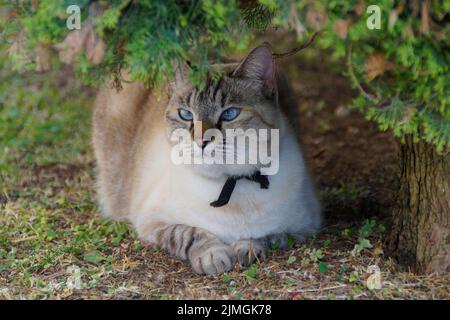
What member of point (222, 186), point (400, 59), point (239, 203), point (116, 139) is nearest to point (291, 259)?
point (239, 203)

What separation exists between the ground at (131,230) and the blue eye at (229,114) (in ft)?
1.71

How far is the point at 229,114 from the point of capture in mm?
3182

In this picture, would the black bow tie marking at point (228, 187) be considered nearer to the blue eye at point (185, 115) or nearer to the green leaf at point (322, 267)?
the blue eye at point (185, 115)

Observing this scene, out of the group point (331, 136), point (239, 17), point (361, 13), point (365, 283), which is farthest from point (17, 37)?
point (331, 136)

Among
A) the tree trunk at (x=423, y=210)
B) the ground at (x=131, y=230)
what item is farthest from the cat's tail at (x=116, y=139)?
the tree trunk at (x=423, y=210)

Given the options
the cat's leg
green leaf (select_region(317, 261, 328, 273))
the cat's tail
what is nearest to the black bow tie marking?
the cat's leg

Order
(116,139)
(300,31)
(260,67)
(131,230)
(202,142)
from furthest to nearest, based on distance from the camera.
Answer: (116,139) → (131,230) → (260,67) → (202,142) → (300,31)

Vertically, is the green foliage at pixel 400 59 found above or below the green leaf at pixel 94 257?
above

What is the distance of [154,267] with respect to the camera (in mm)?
3266

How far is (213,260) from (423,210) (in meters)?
0.98

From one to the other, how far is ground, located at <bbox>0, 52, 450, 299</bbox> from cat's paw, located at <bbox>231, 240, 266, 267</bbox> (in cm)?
5

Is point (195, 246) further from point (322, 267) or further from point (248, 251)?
point (322, 267)

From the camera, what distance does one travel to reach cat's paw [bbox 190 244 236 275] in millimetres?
3096

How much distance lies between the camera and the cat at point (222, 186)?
10.4 ft
